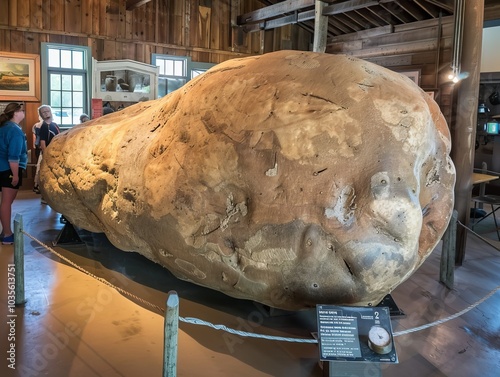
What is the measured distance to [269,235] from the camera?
9.11ft

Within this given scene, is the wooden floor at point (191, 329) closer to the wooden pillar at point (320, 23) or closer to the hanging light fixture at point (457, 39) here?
the hanging light fixture at point (457, 39)

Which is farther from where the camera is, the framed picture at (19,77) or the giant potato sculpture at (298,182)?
the framed picture at (19,77)

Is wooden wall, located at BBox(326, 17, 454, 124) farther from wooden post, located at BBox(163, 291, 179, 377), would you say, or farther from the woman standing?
wooden post, located at BBox(163, 291, 179, 377)

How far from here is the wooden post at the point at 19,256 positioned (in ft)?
11.2

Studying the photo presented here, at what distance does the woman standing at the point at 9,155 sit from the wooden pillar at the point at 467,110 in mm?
4522

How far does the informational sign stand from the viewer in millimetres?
2314

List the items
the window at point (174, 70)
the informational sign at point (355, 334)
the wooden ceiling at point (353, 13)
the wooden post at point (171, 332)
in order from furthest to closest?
the window at point (174, 70)
the wooden ceiling at point (353, 13)
the informational sign at point (355, 334)
the wooden post at point (171, 332)

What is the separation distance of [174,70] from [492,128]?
6.59m

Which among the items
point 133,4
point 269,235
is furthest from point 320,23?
point 269,235

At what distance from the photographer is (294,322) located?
10.8 ft

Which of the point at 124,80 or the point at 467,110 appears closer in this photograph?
the point at 467,110

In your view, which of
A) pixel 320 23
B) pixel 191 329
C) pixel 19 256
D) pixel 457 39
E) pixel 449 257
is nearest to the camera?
pixel 191 329

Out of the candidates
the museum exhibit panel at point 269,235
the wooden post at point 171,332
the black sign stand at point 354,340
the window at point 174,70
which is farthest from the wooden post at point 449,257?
the window at point 174,70

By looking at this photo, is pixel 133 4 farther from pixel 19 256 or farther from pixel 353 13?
pixel 19 256
